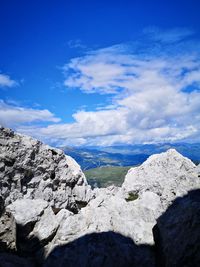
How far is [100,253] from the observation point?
61.3 feet

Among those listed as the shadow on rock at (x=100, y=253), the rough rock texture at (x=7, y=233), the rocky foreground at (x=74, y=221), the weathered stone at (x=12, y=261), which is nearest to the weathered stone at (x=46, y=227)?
the rocky foreground at (x=74, y=221)

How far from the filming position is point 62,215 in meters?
24.1

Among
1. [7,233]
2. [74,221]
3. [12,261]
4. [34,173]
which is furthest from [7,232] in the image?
[34,173]

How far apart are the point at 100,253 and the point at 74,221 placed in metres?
4.84

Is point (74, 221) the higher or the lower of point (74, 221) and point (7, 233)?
the higher

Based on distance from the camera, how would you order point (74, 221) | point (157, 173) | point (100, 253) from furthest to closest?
point (157, 173) → point (74, 221) → point (100, 253)

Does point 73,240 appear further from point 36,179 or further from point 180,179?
point 180,179

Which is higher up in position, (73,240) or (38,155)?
(38,155)

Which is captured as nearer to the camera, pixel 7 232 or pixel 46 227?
pixel 7 232

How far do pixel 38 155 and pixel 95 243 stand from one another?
13.0 m

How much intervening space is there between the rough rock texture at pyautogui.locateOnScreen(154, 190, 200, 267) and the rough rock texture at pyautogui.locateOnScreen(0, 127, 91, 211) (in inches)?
489

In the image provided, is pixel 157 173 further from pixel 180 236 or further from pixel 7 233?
pixel 7 233

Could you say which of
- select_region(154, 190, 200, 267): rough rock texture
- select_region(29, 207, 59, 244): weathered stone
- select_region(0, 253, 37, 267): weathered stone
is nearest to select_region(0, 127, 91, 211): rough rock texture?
select_region(29, 207, 59, 244): weathered stone

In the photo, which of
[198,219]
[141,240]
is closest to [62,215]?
[141,240]
